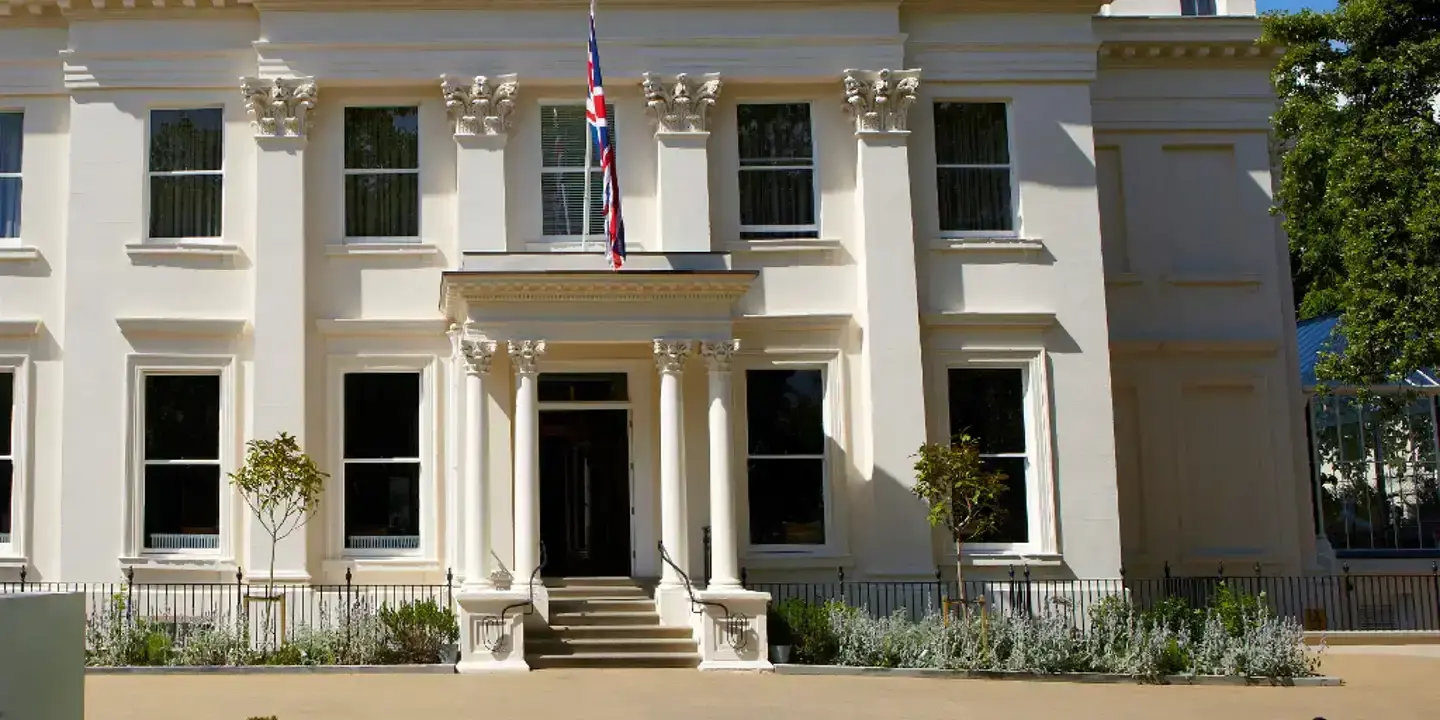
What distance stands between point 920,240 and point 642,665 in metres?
7.87

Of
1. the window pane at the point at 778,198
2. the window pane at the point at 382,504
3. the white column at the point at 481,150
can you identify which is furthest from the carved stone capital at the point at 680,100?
the window pane at the point at 382,504

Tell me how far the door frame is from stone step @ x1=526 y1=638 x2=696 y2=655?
2.32 m

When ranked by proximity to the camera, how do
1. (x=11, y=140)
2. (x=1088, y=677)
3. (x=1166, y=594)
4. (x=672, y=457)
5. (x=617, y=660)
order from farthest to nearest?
(x=1166, y=594) → (x=11, y=140) → (x=672, y=457) → (x=617, y=660) → (x=1088, y=677)

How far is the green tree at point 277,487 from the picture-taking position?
2016 cm

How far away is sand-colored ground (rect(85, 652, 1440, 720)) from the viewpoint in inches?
584

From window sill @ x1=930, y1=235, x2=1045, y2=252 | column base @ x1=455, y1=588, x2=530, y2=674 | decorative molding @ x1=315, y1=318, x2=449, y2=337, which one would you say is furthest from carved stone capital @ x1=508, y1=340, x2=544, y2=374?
window sill @ x1=930, y1=235, x2=1045, y2=252

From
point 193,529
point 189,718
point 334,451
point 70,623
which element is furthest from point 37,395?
point 70,623

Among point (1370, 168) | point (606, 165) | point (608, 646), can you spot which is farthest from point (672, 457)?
point (1370, 168)

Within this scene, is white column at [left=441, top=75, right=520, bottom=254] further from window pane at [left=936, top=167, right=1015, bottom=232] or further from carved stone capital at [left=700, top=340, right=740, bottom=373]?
window pane at [left=936, top=167, right=1015, bottom=232]

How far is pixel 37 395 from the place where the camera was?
22.1 meters

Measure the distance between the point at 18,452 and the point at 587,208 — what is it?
9.06 metres

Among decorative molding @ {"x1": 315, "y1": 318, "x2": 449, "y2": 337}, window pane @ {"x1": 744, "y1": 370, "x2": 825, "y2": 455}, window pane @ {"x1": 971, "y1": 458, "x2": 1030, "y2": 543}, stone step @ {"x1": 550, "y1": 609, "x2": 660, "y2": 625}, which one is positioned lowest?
stone step @ {"x1": 550, "y1": 609, "x2": 660, "y2": 625}

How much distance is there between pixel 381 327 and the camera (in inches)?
872

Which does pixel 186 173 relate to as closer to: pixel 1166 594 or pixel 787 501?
pixel 787 501
